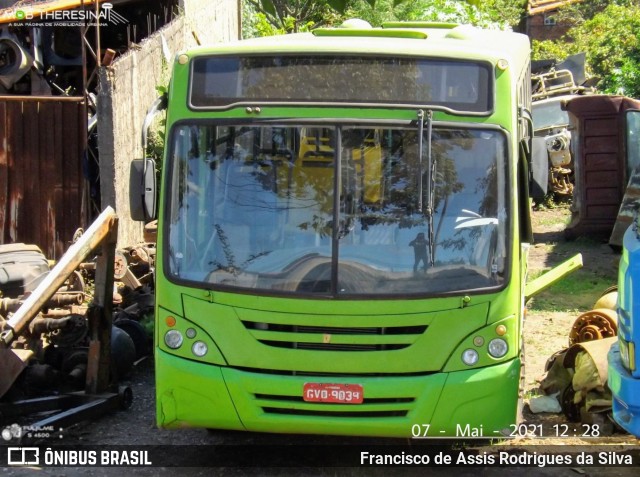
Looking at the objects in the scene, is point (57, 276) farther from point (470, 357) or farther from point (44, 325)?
point (470, 357)

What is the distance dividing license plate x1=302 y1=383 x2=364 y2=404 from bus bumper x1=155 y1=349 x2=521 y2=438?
33 mm

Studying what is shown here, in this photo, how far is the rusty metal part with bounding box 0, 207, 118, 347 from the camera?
7.29 meters

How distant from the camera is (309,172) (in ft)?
21.1

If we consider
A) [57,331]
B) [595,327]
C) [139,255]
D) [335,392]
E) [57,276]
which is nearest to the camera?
[335,392]

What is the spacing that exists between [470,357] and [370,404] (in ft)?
2.37

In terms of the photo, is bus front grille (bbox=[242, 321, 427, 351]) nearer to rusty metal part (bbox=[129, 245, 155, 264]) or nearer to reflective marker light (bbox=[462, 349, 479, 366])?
reflective marker light (bbox=[462, 349, 479, 366])

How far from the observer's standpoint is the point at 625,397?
5.53 metres

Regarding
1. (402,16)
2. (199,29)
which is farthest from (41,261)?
(402,16)

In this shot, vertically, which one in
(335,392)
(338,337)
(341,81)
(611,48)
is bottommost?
(335,392)

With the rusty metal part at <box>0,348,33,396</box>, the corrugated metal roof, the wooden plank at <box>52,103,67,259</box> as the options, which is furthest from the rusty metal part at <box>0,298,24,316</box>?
the corrugated metal roof

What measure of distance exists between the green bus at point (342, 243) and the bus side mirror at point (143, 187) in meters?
0.18

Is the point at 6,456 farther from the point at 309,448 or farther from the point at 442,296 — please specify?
the point at 442,296

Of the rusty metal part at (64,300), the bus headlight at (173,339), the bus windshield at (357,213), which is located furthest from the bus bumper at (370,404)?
the rusty metal part at (64,300)

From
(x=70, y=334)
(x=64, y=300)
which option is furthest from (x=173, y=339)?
(x=64, y=300)
